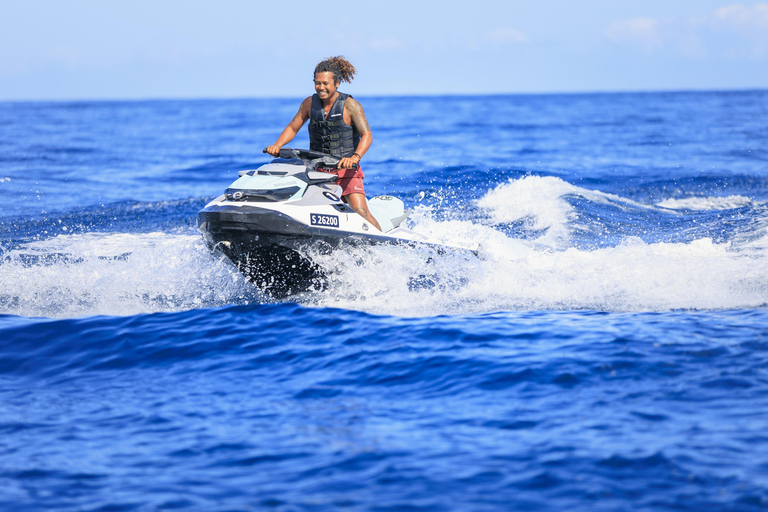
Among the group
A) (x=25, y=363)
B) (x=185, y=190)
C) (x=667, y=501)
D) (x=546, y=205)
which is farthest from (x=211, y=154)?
(x=667, y=501)

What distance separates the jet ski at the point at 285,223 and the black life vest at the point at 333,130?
10.4 inches

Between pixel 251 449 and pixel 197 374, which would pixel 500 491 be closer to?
pixel 251 449

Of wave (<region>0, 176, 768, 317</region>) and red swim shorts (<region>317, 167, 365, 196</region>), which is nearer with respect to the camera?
wave (<region>0, 176, 768, 317</region>)

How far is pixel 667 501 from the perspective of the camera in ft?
10.6

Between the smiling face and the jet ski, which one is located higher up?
the smiling face

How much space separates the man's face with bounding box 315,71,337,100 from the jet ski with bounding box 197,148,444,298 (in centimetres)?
A: 55

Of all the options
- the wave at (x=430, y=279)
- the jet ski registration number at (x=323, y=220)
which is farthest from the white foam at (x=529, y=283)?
the jet ski registration number at (x=323, y=220)

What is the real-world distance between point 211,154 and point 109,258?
581 inches

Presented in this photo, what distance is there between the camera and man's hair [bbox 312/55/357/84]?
663 cm

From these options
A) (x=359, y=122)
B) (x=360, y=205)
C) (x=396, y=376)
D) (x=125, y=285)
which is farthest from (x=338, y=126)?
(x=396, y=376)

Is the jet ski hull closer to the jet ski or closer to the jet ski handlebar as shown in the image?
the jet ski

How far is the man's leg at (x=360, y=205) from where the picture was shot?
6.87 metres

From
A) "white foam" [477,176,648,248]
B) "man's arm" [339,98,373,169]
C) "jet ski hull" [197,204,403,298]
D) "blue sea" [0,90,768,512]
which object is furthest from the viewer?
"white foam" [477,176,648,248]

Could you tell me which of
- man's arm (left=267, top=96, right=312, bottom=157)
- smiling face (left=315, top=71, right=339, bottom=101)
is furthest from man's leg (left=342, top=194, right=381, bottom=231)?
smiling face (left=315, top=71, right=339, bottom=101)
